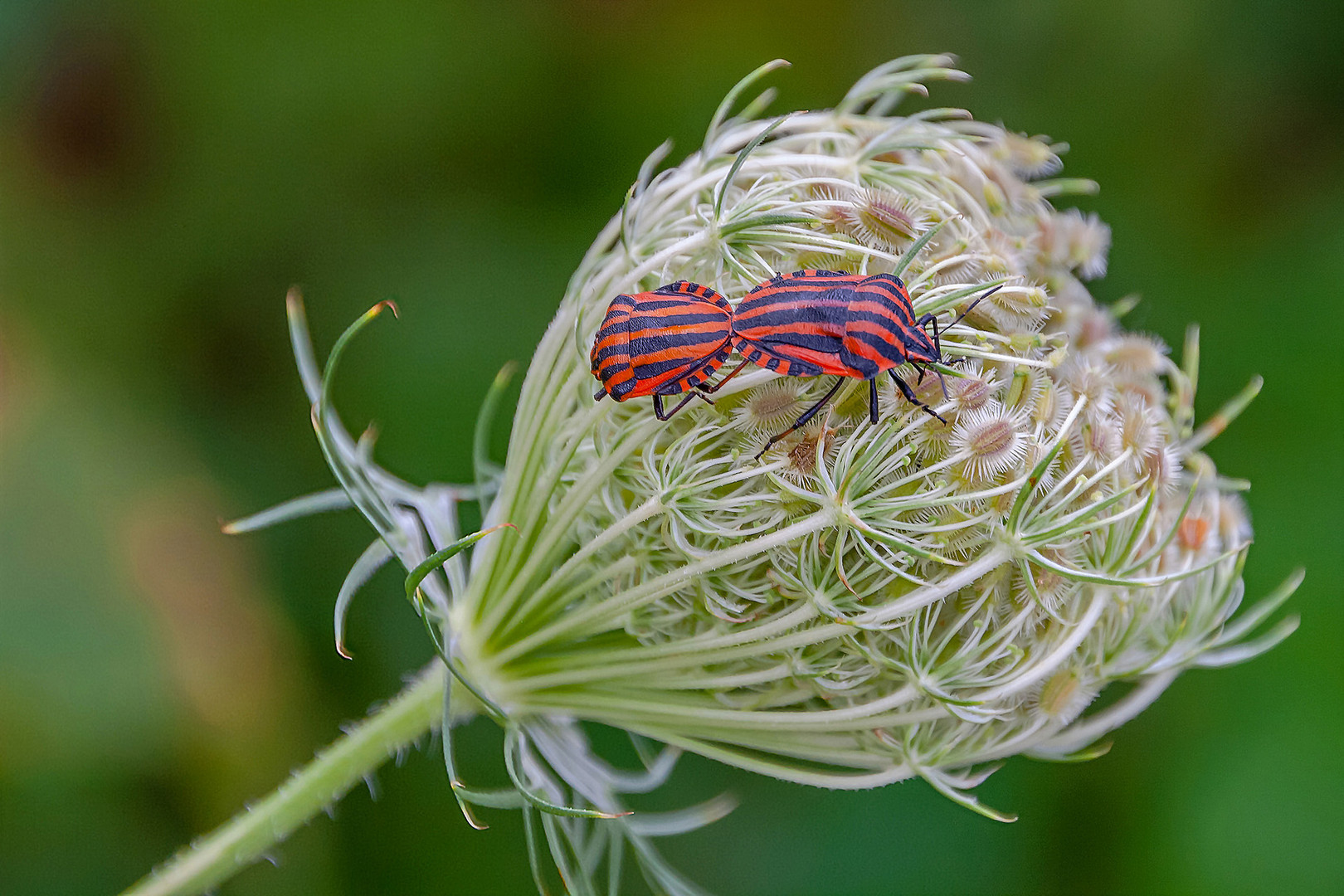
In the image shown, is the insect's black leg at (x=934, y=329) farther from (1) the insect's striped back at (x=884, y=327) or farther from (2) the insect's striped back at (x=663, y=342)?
(2) the insect's striped back at (x=663, y=342)

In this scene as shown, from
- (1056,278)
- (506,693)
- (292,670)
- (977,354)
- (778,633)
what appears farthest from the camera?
(292,670)

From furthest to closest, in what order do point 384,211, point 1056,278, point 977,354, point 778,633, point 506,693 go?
1. point 384,211
2. point 506,693
3. point 1056,278
4. point 778,633
5. point 977,354

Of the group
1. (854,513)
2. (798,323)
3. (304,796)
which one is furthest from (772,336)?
(304,796)

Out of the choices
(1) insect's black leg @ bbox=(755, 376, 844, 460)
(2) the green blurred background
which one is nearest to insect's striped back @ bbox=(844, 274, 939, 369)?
(1) insect's black leg @ bbox=(755, 376, 844, 460)

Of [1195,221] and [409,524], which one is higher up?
[1195,221]

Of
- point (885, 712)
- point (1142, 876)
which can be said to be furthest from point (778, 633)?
point (1142, 876)

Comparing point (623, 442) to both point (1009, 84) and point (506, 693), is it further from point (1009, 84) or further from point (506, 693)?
point (1009, 84)
